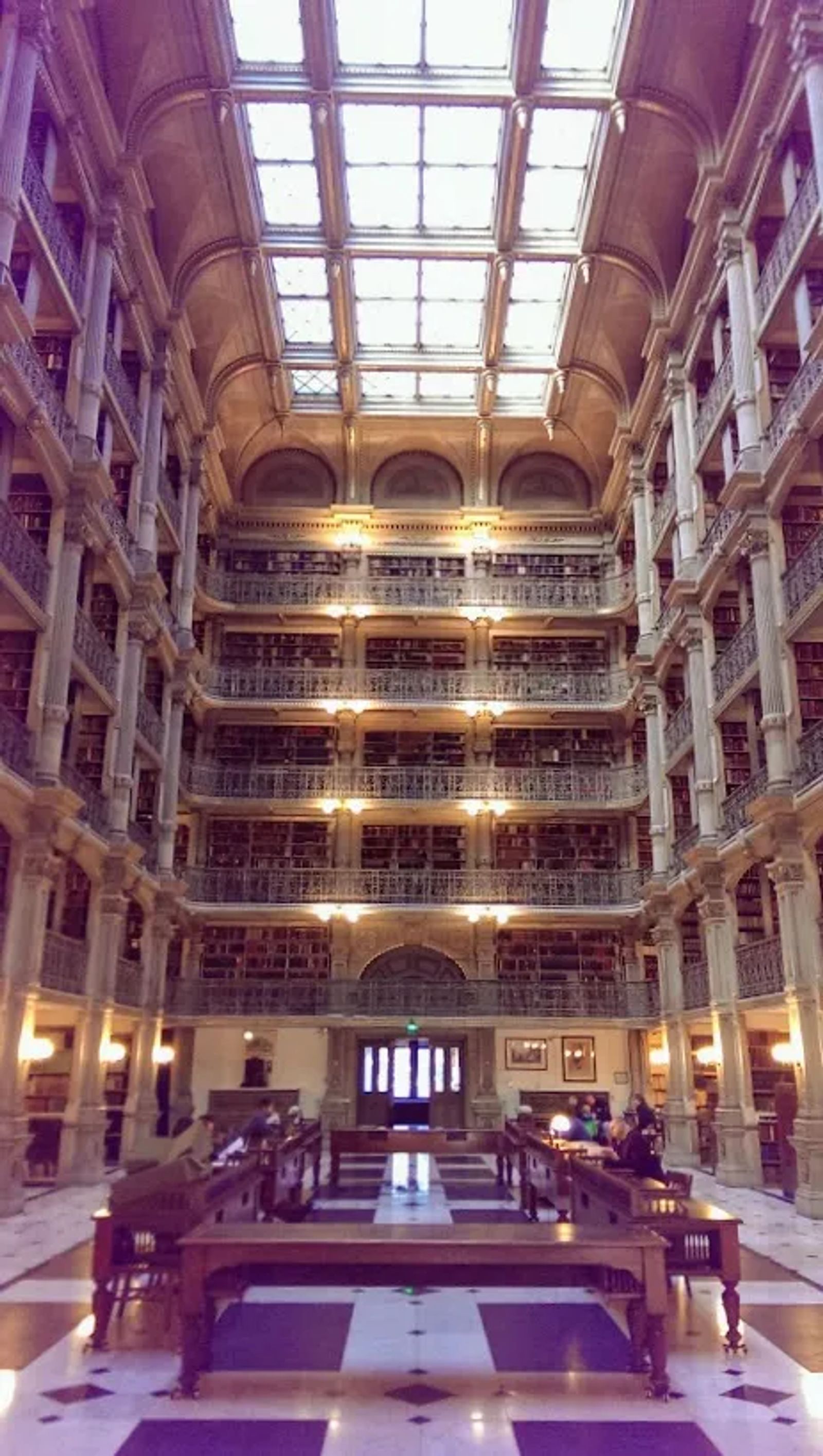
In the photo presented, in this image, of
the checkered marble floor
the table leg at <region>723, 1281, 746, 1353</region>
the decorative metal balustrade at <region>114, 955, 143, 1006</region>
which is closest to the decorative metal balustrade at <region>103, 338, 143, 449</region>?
the decorative metal balustrade at <region>114, 955, 143, 1006</region>

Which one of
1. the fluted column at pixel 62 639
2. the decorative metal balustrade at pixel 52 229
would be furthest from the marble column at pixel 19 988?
the decorative metal balustrade at pixel 52 229

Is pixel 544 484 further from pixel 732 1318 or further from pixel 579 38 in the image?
pixel 732 1318

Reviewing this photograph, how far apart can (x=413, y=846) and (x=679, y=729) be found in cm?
557

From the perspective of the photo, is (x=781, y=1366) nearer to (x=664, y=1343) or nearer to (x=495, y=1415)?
(x=664, y=1343)

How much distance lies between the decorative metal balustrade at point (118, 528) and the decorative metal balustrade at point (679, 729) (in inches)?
305

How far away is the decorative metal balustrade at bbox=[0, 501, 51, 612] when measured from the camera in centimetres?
1026

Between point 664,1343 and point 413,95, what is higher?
point 413,95

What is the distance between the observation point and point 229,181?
49.2 feet

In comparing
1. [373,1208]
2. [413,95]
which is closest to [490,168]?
[413,95]

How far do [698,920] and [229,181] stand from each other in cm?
1242

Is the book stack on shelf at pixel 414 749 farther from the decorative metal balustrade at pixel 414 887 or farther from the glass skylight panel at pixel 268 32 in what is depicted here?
the glass skylight panel at pixel 268 32

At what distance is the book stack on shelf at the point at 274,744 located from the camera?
19812 millimetres

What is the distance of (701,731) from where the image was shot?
14.2 meters

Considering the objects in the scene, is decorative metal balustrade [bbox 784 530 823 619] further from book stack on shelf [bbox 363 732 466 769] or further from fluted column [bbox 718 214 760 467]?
book stack on shelf [bbox 363 732 466 769]
